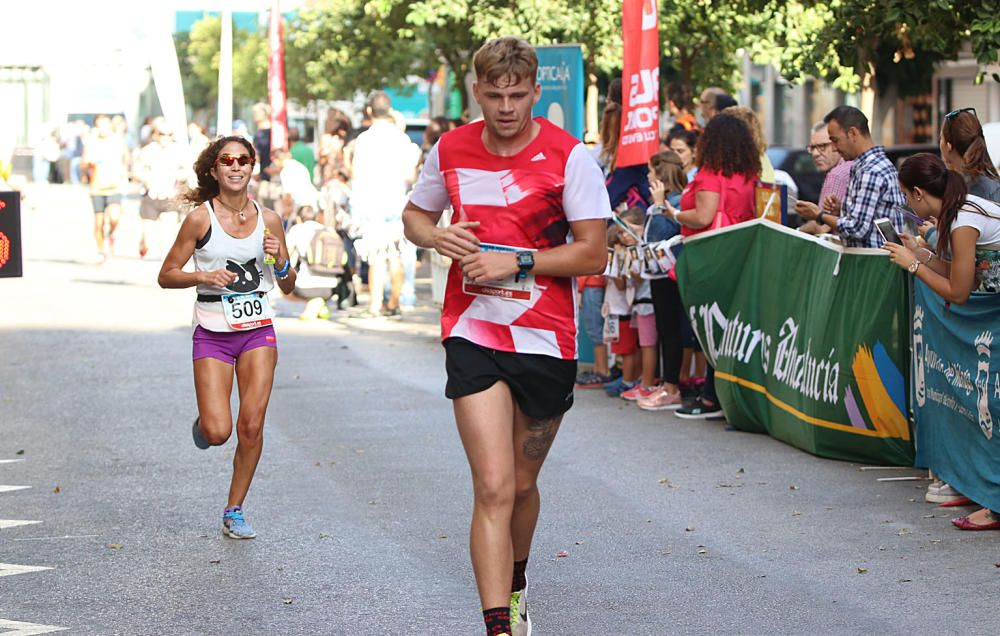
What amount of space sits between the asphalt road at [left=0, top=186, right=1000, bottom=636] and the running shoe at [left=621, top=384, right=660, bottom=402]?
0.12 meters

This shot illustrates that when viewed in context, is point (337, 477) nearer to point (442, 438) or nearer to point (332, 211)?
point (442, 438)

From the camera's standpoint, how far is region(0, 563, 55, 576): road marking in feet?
23.3

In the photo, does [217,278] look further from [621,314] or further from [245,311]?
[621,314]

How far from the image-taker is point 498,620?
5.32 m

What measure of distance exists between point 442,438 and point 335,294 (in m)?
8.48

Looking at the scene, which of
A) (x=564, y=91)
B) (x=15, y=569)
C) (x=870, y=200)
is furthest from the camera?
(x=564, y=91)

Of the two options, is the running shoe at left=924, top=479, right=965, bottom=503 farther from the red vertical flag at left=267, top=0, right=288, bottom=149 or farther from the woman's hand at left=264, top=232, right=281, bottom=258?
the red vertical flag at left=267, top=0, right=288, bottom=149

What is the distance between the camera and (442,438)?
1059 centimetres

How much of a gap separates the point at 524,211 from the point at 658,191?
6.18m

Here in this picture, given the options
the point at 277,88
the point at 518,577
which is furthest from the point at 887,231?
the point at 277,88

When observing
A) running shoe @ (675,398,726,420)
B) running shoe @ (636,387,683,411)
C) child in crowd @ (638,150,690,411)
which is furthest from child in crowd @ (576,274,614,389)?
running shoe @ (675,398,726,420)

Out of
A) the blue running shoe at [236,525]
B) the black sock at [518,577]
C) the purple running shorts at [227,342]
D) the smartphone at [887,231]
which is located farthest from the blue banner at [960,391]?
the blue running shoe at [236,525]

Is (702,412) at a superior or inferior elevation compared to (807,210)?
inferior

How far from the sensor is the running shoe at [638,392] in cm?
1182
